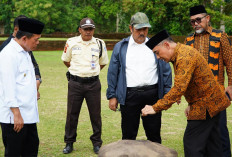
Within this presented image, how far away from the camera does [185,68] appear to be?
4.20 metres

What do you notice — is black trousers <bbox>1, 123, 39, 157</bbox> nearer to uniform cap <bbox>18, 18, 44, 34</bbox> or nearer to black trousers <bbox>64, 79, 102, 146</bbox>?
uniform cap <bbox>18, 18, 44, 34</bbox>

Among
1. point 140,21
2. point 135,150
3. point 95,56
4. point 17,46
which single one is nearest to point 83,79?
point 95,56

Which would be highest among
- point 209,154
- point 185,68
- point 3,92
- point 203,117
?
point 185,68

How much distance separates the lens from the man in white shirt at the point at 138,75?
558 centimetres

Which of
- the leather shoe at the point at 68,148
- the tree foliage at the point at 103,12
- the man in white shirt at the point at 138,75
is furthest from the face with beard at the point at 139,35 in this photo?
the tree foliage at the point at 103,12

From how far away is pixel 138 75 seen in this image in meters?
5.57

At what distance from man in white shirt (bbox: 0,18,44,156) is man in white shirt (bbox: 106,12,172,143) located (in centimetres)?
144

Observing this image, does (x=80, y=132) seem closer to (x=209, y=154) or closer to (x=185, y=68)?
(x=209, y=154)

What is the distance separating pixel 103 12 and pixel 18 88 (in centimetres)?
6679

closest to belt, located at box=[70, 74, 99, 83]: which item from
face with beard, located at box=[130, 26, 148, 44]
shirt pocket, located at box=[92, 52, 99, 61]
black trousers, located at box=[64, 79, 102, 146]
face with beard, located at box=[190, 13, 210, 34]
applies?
black trousers, located at box=[64, 79, 102, 146]

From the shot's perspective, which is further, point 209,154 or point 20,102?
point 209,154

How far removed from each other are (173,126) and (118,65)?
3351mm

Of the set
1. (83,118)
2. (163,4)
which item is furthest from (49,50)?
(83,118)

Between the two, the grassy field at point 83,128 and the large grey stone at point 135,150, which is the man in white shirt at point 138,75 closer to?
the grassy field at point 83,128
